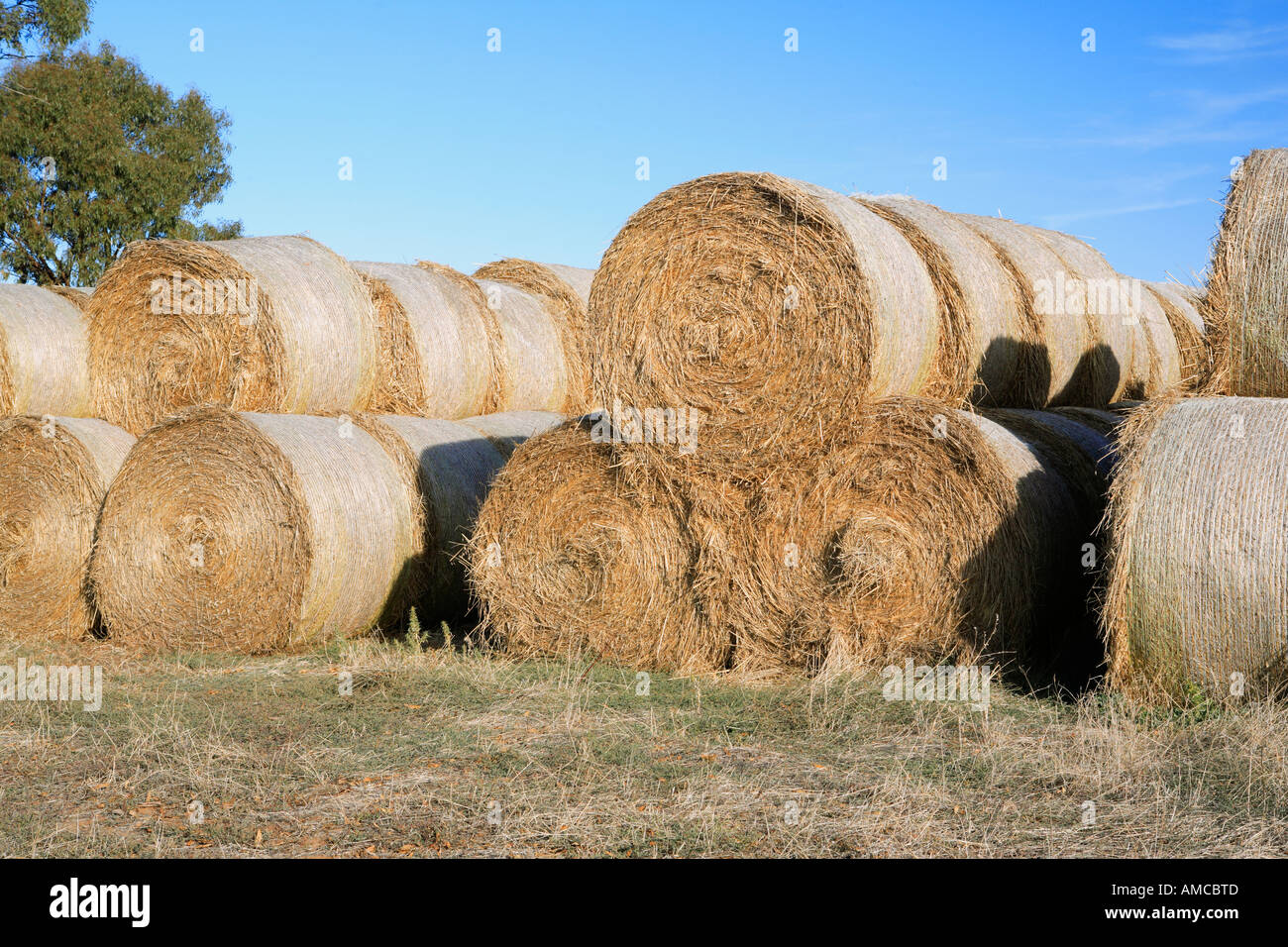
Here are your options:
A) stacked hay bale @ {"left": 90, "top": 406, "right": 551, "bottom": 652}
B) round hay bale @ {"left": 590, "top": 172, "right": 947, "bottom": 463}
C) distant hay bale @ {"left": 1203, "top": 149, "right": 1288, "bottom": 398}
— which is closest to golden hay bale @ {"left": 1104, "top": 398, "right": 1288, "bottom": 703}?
distant hay bale @ {"left": 1203, "top": 149, "right": 1288, "bottom": 398}

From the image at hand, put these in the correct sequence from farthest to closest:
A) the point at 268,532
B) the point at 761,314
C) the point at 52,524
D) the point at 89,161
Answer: the point at 89,161 → the point at 52,524 → the point at 268,532 → the point at 761,314

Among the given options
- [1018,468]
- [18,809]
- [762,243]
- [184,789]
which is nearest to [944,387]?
[1018,468]

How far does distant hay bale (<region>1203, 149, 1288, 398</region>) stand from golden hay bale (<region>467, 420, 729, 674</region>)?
3.25 metres

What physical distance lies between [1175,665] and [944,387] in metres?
2.39

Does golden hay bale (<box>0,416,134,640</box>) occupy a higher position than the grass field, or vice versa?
golden hay bale (<box>0,416,134,640</box>)

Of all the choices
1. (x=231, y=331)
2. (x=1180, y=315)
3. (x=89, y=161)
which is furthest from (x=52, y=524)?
(x=89, y=161)

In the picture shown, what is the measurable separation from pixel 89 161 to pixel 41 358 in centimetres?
1297

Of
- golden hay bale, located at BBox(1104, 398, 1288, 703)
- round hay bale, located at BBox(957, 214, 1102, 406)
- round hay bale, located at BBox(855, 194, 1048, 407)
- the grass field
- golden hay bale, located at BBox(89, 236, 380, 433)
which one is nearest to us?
the grass field

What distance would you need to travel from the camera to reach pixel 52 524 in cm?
911

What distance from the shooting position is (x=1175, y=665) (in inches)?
232

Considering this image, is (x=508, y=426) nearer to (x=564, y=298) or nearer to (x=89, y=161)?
(x=564, y=298)

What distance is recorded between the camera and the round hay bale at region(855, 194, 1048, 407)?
25.6 feet

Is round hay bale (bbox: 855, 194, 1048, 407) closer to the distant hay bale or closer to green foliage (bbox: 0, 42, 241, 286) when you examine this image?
the distant hay bale
